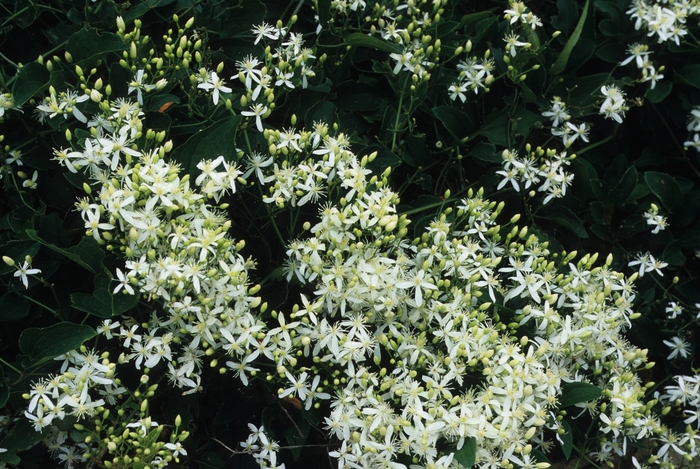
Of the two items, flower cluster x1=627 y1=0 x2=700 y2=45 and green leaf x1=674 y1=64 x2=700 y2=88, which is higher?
flower cluster x1=627 y1=0 x2=700 y2=45

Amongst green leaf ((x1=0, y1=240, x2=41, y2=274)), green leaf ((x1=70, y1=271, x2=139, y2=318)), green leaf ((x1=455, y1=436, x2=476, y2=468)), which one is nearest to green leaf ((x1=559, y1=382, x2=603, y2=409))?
green leaf ((x1=455, y1=436, x2=476, y2=468))

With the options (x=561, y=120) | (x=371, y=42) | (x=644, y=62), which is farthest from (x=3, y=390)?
(x=644, y=62)

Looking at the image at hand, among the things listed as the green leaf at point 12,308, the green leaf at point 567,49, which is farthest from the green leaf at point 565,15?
the green leaf at point 12,308

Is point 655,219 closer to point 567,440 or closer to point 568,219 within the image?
point 568,219

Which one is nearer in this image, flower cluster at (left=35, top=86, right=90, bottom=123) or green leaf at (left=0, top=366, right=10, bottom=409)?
green leaf at (left=0, top=366, right=10, bottom=409)

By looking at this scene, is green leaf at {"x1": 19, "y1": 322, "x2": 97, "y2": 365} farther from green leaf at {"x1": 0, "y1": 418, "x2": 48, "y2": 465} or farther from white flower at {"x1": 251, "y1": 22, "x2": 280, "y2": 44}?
white flower at {"x1": 251, "y1": 22, "x2": 280, "y2": 44}

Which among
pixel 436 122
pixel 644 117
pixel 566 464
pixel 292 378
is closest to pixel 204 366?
pixel 292 378

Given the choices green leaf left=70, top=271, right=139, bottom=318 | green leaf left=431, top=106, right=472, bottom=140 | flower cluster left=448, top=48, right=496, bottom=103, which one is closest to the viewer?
green leaf left=70, top=271, right=139, bottom=318
